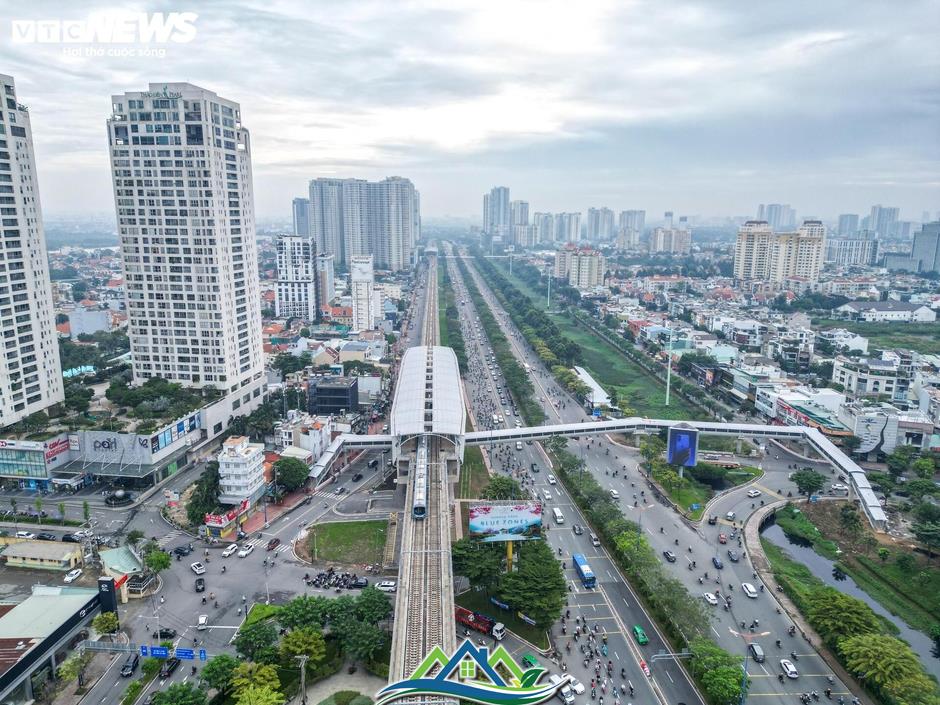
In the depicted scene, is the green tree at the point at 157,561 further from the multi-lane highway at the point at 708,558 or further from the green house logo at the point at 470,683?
the multi-lane highway at the point at 708,558

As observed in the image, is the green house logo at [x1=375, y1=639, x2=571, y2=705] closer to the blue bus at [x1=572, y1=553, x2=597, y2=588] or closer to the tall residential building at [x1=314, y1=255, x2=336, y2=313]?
the blue bus at [x1=572, y1=553, x2=597, y2=588]

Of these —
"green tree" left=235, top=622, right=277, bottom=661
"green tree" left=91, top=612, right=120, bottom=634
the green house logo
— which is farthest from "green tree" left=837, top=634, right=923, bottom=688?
"green tree" left=91, top=612, right=120, bottom=634

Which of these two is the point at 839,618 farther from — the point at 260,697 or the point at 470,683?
the point at 260,697

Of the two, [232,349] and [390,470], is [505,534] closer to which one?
[390,470]

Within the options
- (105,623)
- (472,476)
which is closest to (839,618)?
(472,476)

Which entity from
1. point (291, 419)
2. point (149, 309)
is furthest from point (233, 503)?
point (149, 309)
